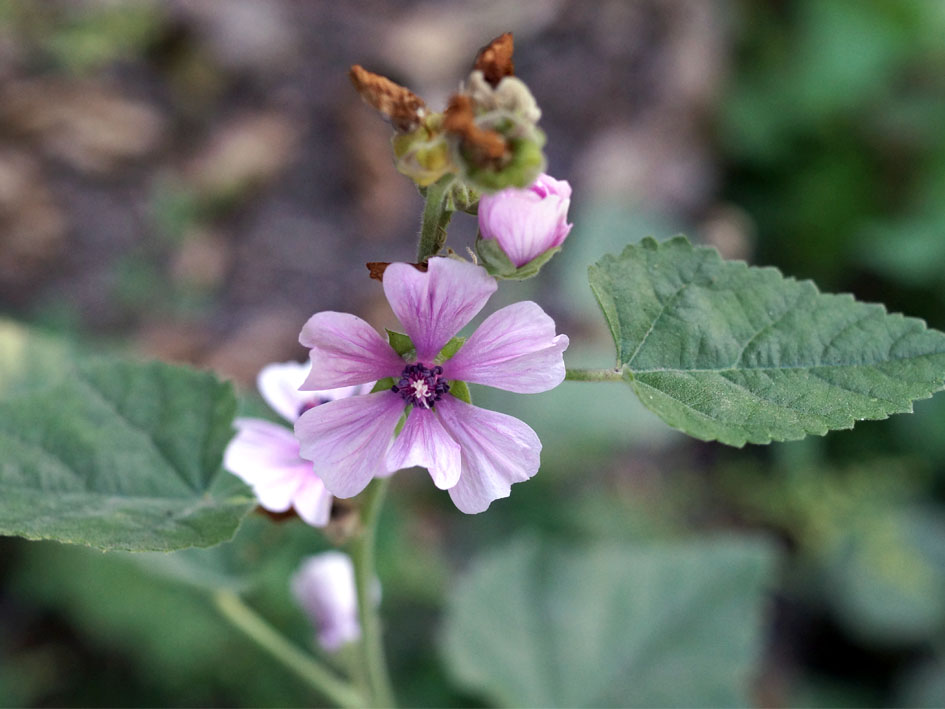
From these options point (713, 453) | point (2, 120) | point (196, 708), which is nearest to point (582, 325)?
point (713, 453)

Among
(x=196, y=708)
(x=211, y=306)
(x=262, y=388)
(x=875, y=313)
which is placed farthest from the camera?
(x=211, y=306)

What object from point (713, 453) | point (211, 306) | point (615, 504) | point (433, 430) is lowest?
point (433, 430)

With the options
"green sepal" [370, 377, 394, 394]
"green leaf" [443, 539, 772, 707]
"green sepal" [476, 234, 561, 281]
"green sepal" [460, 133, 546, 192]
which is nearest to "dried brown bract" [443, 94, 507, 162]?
"green sepal" [460, 133, 546, 192]

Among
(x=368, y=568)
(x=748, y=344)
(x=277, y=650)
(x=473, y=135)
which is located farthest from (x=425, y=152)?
(x=277, y=650)

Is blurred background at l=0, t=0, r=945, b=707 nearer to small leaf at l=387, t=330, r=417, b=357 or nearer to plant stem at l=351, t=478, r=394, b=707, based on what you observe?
plant stem at l=351, t=478, r=394, b=707

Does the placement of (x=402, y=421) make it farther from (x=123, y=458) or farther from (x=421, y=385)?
(x=123, y=458)

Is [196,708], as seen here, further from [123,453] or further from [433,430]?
[433,430]

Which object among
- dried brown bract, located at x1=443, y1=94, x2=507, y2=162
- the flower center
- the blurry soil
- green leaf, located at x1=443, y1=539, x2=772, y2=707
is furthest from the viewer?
the blurry soil
